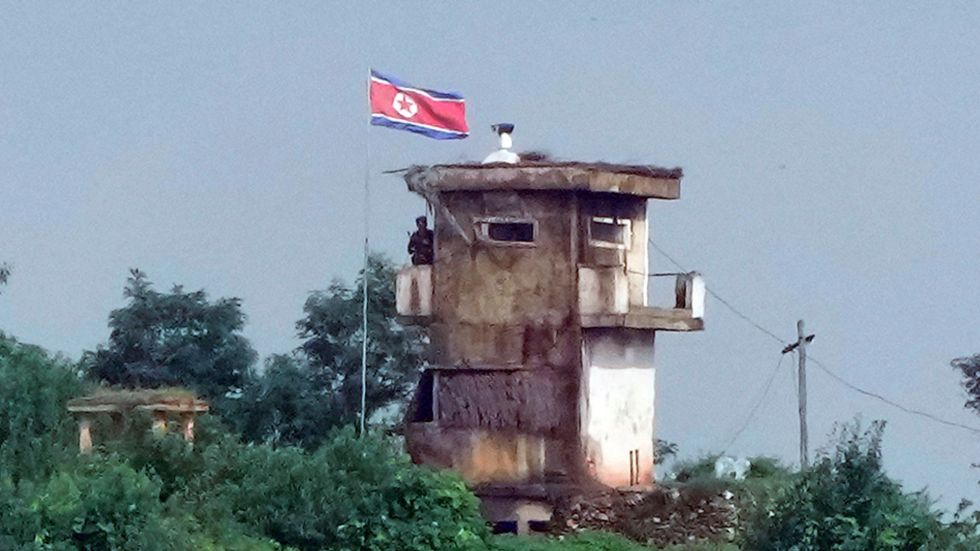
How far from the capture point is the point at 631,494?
34.8 metres

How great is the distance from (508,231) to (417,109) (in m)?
3.05

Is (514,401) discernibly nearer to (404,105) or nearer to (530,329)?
(530,329)

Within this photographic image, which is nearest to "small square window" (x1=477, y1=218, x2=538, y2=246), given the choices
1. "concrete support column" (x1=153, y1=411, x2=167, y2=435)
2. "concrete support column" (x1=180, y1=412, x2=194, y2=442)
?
"concrete support column" (x1=180, y1=412, x2=194, y2=442)

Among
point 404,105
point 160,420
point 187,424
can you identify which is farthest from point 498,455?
point 160,420

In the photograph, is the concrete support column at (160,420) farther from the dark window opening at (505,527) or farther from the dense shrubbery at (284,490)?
Answer: the dark window opening at (505,527)

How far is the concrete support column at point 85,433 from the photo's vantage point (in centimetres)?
3172

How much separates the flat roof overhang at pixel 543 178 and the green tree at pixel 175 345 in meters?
8.92

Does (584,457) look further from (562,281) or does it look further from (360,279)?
(360,279)

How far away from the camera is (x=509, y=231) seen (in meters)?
35.9

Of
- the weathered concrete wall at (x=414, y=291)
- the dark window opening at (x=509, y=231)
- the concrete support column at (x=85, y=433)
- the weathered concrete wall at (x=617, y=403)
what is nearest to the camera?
the concrete support column at (x=85, y=433)

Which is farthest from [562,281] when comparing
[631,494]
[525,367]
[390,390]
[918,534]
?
[918,534]

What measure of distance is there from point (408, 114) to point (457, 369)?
193 inches

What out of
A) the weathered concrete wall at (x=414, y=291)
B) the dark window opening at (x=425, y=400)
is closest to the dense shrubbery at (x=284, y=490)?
the dark window opening at (x=425, y=400)

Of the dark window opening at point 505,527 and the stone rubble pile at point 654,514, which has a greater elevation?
the stone rubble pile at point 654,514
